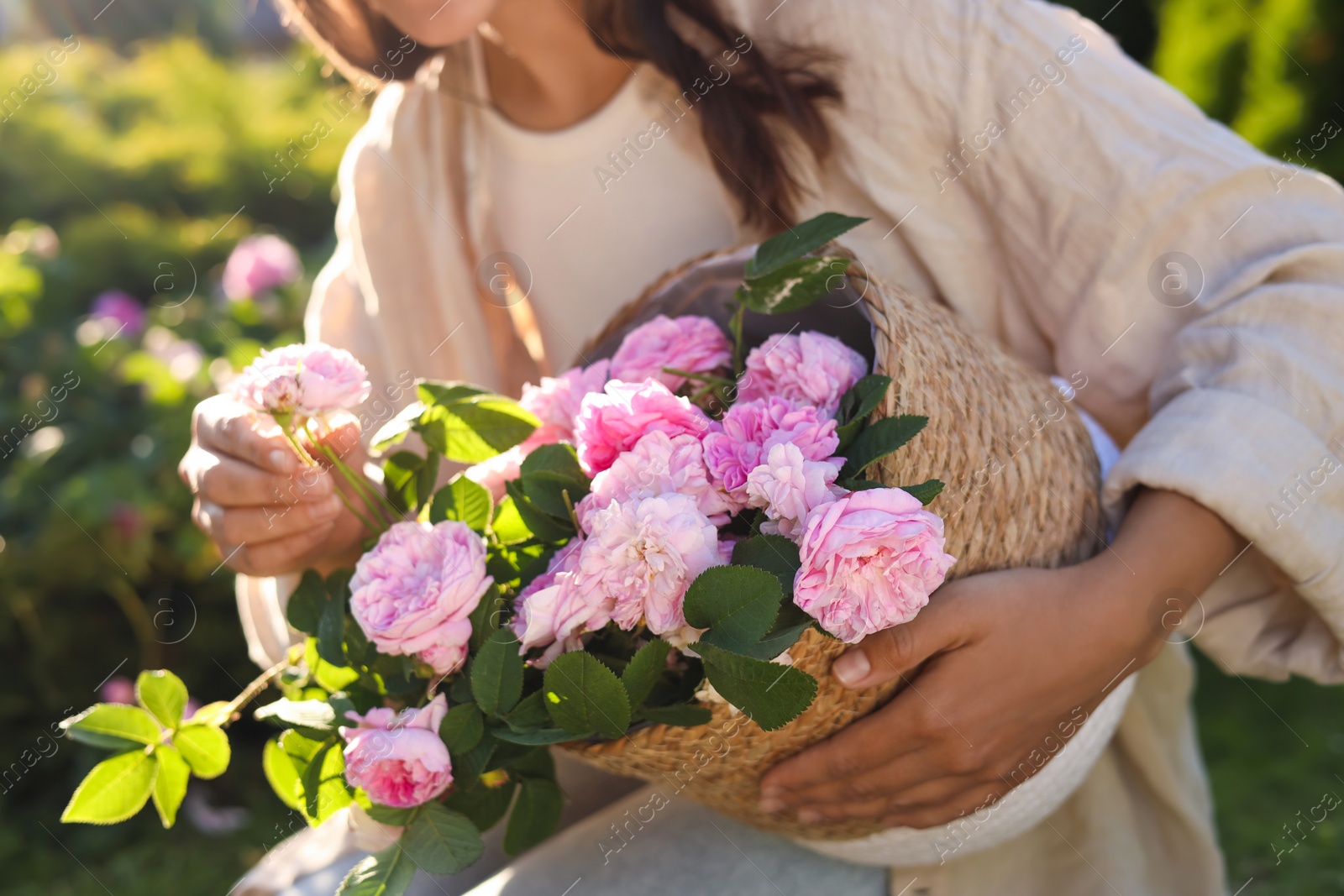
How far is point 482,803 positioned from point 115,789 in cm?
33

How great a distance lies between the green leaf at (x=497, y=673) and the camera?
0.74 m

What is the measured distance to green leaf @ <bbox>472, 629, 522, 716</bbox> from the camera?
2.42ft

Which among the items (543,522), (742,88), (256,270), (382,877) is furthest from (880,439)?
(256,270)

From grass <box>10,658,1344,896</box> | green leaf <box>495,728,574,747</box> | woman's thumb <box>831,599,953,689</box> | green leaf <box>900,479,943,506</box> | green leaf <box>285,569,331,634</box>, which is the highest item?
green leaf <box>285,569,331,634</box>

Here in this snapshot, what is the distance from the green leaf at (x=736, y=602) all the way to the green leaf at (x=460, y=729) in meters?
0.20

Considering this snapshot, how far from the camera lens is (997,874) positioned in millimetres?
1075

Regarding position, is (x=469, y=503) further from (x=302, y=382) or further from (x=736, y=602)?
(x=736, y=602)

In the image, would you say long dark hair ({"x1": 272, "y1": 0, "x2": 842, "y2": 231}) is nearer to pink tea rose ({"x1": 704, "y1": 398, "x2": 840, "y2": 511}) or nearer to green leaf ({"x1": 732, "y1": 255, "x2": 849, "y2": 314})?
green leaf ({"x1": 732, "y1": 255, "x2": 849, "y2": 314})

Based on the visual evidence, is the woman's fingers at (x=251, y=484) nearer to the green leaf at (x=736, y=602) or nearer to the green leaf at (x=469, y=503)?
the green leaf at (x=469, y=503)

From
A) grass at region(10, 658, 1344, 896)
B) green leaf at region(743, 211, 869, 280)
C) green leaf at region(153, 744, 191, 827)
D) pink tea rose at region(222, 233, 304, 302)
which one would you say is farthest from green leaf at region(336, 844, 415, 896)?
pink tea rose at region(222, 233, 304, 302)

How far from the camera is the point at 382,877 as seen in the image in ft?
2.49

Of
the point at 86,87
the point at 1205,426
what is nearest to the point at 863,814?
the point at 1205,426

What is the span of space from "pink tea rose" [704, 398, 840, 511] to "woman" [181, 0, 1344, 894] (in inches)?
6.5

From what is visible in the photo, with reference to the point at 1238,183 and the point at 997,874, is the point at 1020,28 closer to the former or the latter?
the point at 1238,183
